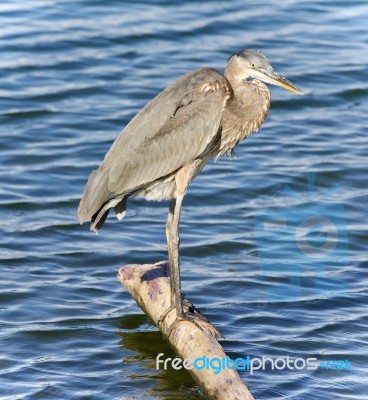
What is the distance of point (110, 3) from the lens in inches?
760

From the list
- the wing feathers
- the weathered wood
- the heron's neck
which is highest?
the heron's neck

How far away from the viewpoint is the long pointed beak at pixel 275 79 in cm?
863

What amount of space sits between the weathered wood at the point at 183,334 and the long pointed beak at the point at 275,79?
1.76m

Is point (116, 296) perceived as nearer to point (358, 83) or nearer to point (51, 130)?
point (51, 130)

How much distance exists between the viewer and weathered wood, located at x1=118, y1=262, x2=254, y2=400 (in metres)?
6.87

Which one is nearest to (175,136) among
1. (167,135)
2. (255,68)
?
(167,135)

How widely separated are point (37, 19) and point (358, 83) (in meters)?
5.85

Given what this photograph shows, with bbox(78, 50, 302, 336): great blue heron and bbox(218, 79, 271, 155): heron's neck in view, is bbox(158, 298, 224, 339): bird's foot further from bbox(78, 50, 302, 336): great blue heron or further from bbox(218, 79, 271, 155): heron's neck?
bbox(218, 79, 271, 155): heron's neck

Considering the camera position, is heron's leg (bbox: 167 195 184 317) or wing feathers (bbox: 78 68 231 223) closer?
heron's leg (bbox: 167 195 184 317)
